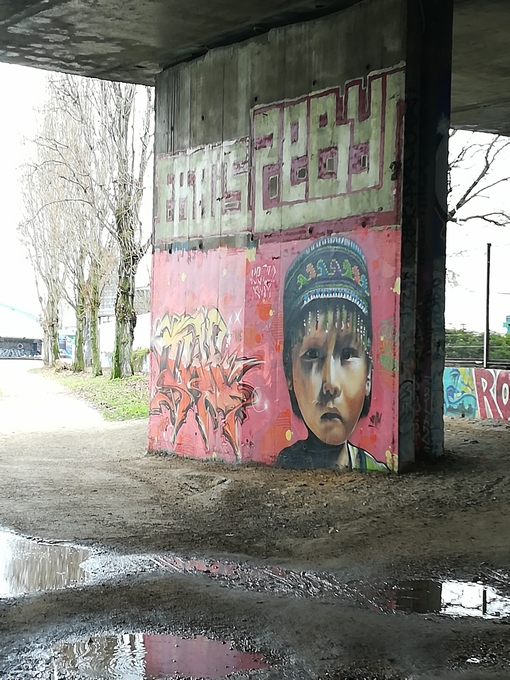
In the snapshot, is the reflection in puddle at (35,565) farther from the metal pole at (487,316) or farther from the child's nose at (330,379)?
the metal pole at (487,316)

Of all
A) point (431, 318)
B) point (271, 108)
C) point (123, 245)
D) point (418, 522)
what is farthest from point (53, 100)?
point (418, 522)

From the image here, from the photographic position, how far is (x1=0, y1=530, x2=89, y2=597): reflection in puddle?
17.8 ft

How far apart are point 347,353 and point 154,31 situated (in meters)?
5.04

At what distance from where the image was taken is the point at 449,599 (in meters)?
5.16

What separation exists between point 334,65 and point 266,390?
4.13 metres

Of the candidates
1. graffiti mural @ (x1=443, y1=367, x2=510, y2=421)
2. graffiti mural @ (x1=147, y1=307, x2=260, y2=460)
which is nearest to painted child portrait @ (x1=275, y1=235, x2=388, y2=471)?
graffiti mural @ (x1=147, y1=307, x2=260, y2=460)

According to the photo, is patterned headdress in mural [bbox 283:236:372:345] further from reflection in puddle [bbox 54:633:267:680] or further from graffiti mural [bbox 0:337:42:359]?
graffiti mural [bbox 0:337:42:359]

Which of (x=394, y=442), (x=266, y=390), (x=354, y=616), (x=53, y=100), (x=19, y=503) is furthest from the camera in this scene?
(x=53, y=100)

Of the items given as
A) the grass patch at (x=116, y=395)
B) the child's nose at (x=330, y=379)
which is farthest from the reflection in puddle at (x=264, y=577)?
the grass patch at (x=116, y=395)

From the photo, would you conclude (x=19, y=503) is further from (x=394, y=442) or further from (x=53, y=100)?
(x=53, y=100)

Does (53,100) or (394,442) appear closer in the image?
(394,442)

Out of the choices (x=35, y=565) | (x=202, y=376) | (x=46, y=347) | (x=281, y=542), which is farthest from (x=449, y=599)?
(x=46, y=347)

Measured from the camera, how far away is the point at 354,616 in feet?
15.8

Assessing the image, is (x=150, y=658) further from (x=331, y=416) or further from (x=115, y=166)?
(x=115, y=166)
